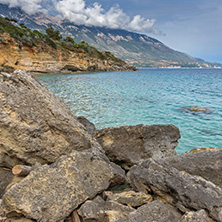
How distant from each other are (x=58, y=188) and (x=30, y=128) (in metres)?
2.13

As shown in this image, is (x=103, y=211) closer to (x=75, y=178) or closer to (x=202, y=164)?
(x=75, y=178)

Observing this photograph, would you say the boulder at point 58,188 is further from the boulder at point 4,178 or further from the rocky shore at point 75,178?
the boulder at point 4,178

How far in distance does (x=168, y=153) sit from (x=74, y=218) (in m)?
4.94

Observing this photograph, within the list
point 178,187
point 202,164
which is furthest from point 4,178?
point 202,164

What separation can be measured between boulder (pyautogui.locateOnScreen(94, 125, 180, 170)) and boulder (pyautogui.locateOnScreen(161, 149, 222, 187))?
2.25 metres

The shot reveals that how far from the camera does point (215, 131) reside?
1379cm

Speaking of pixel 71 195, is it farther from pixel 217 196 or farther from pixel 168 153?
pixel 168 153

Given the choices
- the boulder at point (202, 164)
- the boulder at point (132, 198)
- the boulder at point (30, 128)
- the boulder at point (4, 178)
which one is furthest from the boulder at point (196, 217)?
the boulder at point (4, 178)

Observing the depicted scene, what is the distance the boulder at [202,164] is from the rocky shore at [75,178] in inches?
0.9

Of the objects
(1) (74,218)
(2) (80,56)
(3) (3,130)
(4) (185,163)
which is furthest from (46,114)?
(2) (80,56)

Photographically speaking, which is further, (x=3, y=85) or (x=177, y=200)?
(x=3, y=85)

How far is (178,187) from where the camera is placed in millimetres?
4363

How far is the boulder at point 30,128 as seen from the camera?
5.34m

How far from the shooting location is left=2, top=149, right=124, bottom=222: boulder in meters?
3.91
